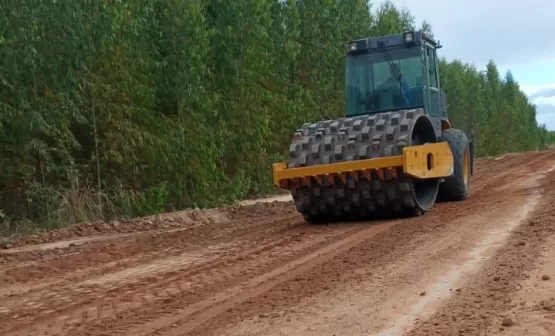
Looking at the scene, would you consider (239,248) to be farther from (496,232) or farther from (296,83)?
(296,83)

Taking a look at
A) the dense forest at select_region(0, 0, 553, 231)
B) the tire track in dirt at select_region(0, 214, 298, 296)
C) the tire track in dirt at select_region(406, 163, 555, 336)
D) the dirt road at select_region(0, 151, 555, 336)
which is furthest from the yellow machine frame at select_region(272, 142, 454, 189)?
the dense forest at select_region(0, 0, 553, 231)

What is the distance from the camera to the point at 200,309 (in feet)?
17.3

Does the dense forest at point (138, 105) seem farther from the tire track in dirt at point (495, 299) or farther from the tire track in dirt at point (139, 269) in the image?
the tire track in dirt at point (495, 299)

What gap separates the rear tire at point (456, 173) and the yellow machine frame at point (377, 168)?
175 centimetres

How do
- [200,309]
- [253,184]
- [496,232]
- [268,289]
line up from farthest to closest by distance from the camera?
[253,184], [496,232], [268,289], [200,309]

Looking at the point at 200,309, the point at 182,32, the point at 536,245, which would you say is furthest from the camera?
the point at 182,32

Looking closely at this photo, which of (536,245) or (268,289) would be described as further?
(536,245)

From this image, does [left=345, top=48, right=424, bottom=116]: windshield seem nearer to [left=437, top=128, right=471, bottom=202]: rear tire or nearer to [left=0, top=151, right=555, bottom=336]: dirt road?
[left=437, top=128, right=471, bottom=202]: rear tire

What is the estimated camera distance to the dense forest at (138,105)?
13.2 m

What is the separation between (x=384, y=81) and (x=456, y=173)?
2.00 meters

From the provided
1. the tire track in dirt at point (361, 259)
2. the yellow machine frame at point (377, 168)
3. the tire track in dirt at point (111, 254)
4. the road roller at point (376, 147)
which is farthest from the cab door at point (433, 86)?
the tire track in dirt at point (111, 254)

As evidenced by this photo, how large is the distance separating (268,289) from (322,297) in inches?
24.1

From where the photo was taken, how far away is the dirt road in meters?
4.70

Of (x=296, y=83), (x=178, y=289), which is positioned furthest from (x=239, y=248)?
(x=296, y=83)
